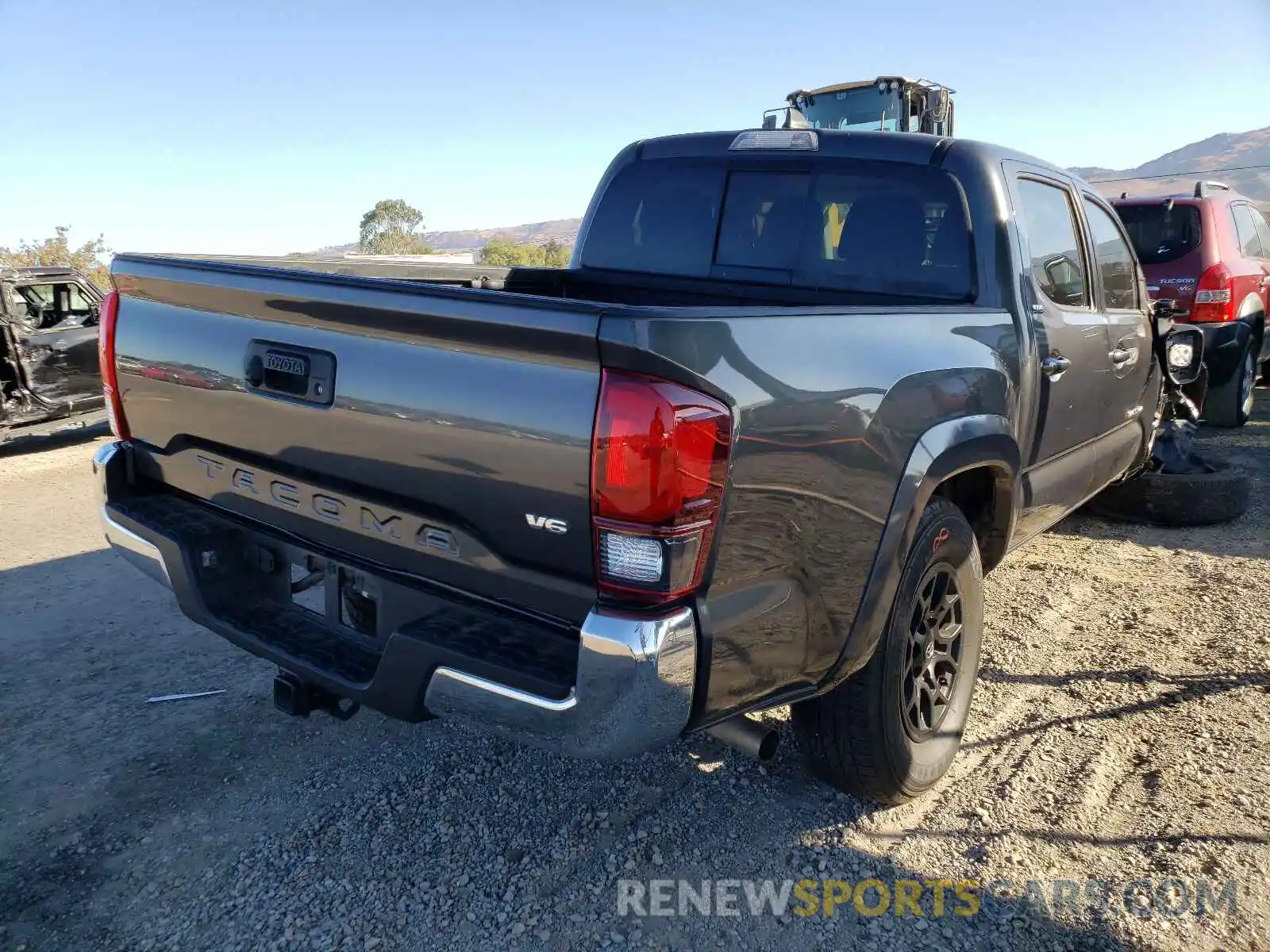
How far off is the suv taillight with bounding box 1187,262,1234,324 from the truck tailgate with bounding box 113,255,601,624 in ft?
26.2

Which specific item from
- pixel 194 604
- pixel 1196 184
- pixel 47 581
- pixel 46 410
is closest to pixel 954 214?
pixel 194 604

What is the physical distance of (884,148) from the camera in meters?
3.44

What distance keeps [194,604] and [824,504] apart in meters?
1.76

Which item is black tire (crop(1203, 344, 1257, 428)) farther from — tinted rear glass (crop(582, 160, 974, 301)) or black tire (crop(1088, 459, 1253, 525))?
tinted rear glass (crop(582, 160, 974, 301))

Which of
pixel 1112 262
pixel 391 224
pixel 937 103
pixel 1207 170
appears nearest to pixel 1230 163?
pixel 1207 170

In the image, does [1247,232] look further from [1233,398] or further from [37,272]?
[37,272]

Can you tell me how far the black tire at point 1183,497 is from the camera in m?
5.56

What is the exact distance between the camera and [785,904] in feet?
8.20

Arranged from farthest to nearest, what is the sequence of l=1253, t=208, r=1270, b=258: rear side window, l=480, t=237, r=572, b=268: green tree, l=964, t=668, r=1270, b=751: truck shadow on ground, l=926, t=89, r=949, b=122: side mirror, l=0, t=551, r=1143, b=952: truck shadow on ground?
l=480, t=237, r=572, b=268: green tree → l=926, t=89, r=949, b=122: side mirror → l=1253, t=208, r=1270, b=258: rear side window → l=964, t=668, r=1270, b=751: truck shadow on ground → l=0, t=551, r=1143, b=952: truck shadow on ground

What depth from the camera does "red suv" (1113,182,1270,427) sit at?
801 cm

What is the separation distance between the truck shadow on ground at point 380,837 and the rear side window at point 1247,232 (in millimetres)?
8116

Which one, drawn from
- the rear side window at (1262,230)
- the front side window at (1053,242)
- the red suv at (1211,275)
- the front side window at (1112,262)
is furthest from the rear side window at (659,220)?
the rear side window at (1262,230)

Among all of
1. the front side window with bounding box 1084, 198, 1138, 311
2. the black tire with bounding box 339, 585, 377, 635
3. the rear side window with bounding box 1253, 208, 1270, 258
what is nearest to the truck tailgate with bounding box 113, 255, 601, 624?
the black tire with bounding box 339, 585, 377, 635

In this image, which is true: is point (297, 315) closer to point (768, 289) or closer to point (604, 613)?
point (604, 613)
